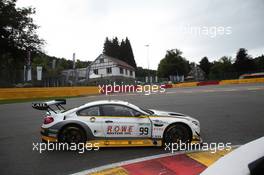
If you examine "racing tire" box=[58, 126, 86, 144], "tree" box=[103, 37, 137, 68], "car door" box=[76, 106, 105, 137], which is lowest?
"racing tire" box=[58, 126, 86, 144]

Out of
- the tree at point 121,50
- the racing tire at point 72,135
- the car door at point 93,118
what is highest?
the tree at point 121,50

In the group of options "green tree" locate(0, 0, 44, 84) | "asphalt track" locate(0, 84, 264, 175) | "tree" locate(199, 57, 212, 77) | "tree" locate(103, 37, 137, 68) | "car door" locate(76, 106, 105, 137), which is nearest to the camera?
"asphalt track" locate(0, 84, 264, 175)

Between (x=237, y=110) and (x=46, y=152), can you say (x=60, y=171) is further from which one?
(x=237, y=110)

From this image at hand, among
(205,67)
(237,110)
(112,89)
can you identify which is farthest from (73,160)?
(205,67)

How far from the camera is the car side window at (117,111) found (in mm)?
8008

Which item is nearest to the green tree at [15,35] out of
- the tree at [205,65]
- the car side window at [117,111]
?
the car side window at [117,111]

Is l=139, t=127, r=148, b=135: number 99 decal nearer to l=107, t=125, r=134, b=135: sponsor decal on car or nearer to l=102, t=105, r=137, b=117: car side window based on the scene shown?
l=107, t=125, r=134, b=135: sponsor decal on car

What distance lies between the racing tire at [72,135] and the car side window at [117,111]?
83 cm

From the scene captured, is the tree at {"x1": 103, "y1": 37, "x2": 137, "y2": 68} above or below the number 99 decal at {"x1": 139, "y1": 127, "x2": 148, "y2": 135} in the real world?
above

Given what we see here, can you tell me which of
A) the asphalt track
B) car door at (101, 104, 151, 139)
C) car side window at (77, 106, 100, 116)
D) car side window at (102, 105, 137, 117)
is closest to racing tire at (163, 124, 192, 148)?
the asphalt track

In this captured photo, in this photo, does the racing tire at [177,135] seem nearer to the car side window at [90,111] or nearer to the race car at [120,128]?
the race car at [120,128]

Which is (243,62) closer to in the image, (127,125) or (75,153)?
(127,125)

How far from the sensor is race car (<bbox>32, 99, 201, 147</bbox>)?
7730 millimetres

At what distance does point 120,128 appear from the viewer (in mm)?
7816
